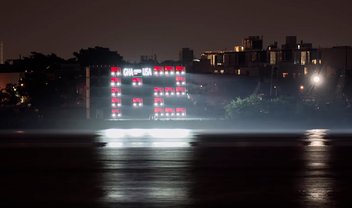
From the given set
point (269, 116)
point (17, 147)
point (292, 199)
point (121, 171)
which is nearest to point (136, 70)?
point (269, 116)

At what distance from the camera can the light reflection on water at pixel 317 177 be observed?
1717 centimetres

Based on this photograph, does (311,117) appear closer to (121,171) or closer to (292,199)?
(121,171)

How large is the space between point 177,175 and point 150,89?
3510 cm

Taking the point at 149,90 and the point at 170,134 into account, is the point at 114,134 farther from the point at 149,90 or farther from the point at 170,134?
the point at 149,90

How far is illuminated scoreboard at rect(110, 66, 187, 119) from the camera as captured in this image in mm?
55969

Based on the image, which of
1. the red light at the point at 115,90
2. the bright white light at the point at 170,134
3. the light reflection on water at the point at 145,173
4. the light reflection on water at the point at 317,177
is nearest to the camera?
the light reflection on water at the point at 317,177

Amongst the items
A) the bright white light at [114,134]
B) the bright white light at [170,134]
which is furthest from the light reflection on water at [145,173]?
the bright white light at [170,134]

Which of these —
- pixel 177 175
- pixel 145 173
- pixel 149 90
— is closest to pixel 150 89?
pixel 149 90

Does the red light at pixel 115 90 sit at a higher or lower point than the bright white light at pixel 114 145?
higher

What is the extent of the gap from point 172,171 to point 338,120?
37396mm

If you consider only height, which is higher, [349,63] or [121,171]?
[349,63]

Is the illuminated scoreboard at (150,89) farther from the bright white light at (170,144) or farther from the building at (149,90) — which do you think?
the bright white light at (170,144)

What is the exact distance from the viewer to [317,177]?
20.8 m

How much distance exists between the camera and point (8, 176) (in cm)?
2138
